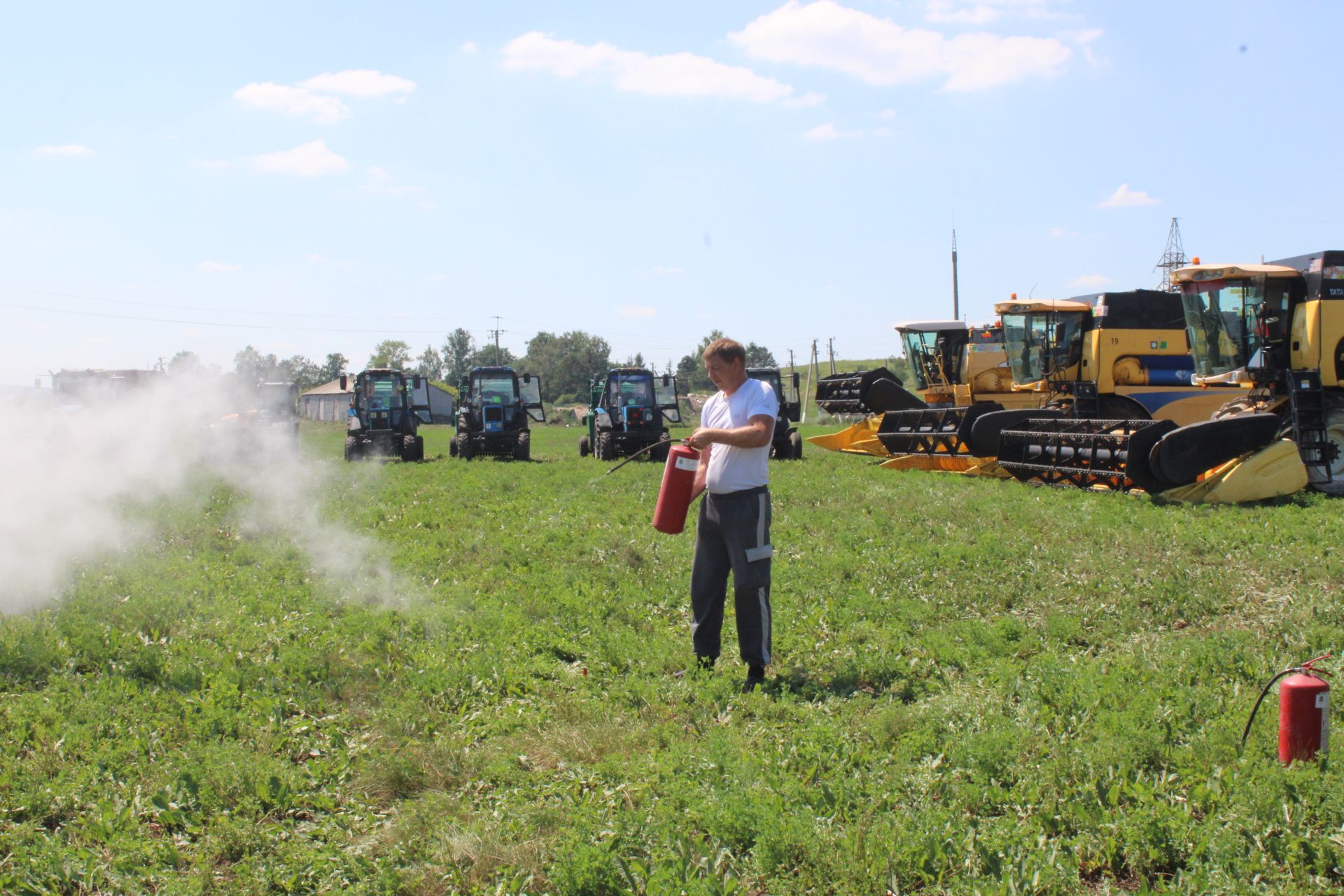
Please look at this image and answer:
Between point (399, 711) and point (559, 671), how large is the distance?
1.13m

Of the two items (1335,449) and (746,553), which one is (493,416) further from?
(746,553)

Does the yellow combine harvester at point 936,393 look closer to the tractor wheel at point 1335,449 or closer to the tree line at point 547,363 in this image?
the tractor wheel at point 1335,449

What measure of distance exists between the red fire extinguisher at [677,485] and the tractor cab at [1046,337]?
1711 centimetres

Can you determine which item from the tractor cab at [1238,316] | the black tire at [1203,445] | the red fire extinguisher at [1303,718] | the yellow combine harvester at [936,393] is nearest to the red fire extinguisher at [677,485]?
the red fire extinguisher at [1303,718]

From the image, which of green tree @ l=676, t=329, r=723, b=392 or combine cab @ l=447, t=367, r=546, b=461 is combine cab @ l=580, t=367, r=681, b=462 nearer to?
combine cab @ l=447, t=367, r=546, b=461

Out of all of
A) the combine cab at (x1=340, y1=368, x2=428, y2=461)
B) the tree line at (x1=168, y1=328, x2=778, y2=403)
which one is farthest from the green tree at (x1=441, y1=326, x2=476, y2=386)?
the combine cab at (x1=340, y1=368, x2=428, y2=461)

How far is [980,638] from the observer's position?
626 cm

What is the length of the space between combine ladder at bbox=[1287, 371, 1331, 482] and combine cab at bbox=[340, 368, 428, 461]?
20.0 metres

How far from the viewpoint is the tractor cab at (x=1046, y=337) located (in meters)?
20.9

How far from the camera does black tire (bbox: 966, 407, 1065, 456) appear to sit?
55.2 ft

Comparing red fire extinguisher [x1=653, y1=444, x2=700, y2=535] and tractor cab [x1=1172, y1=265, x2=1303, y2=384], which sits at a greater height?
tractor cab [x1=1172, y1=265, x2=1303, y2=384]

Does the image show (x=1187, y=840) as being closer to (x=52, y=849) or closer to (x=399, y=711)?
(x=399, y=711)

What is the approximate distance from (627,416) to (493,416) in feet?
12.4

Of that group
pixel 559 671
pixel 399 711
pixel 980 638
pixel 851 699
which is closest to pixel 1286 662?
pixel 980 638
